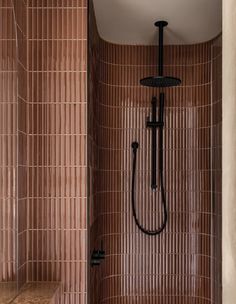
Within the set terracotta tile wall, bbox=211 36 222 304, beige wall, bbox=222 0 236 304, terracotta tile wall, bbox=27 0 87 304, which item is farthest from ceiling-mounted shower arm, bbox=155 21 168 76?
beige wall, bbox=222 0 236 304

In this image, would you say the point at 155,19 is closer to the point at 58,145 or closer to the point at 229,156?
the point at 58,145

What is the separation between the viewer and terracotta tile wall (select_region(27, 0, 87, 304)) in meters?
1.91

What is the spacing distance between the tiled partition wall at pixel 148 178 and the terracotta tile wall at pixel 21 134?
90 centimetres

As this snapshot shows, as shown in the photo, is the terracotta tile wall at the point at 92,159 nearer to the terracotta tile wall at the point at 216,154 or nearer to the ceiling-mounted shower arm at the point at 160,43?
the ceiling-mounted shower arm at the point at 160,43

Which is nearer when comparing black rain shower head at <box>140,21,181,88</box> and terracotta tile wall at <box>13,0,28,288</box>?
terracotta tile wall at <box>13,0,28,288</box>

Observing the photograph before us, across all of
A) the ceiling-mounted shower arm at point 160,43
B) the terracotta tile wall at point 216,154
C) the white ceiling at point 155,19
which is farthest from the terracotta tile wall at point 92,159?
the terracotta tile wall at point 216,154

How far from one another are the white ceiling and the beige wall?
2.03 m

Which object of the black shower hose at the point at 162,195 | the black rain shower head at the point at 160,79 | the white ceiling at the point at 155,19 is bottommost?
the black shower hose at the point at 162,195

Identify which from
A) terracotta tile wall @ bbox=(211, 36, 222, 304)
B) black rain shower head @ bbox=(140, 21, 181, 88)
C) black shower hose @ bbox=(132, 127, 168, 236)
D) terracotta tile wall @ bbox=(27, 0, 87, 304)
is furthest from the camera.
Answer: black shower hose @ bbox=(132, 127, 168, 236)

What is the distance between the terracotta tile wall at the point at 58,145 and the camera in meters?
1.91

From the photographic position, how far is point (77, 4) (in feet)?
6.40

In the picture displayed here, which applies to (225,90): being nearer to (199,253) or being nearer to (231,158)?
(231,158)

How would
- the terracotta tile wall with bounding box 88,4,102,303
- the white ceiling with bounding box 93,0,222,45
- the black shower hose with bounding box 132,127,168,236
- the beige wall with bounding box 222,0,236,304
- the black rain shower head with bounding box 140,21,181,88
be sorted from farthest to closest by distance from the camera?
the black shower hose with bounding box 132,127,168,236 < the black rain shower head with bounding box 140,21,181,88 < the white ceiling with bounding box 93,0,222,45 < the terracotta tile wall with bounding box 88,4,102,303 < the beige wall with bounding box 222,0,236,304

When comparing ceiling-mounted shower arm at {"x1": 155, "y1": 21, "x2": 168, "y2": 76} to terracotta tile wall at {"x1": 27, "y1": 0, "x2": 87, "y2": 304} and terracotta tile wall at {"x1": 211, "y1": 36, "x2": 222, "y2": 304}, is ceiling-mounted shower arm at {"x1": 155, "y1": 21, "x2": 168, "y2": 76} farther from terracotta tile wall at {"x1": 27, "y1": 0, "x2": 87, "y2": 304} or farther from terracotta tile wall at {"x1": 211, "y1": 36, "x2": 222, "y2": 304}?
terracotta tile wall at {"x1": 27, "y1": 0, "x2": 87, "y2": 304}
